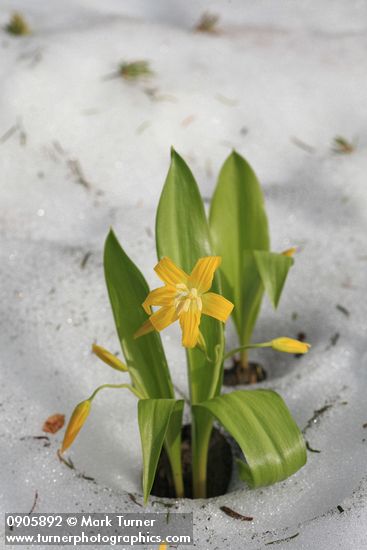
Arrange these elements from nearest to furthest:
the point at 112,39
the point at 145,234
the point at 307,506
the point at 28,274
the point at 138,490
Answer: the point at 307,506 → the point at 138,490 → the point at 28,274 → the point at 145,234 → the point at 112,39

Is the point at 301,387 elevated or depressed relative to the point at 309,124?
depressed

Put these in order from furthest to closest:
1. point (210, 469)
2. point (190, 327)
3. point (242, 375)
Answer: point (242, 375) < point (210, 469) < point (190, 327)

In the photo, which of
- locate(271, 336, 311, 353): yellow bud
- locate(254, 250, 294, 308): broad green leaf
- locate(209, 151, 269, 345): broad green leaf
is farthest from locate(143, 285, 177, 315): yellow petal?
locate(209, 151, 269, 345): broad green leaf

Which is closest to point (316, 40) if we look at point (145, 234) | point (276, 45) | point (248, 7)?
point (276, 45)

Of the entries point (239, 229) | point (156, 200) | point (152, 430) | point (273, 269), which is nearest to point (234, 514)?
point (152, 430)

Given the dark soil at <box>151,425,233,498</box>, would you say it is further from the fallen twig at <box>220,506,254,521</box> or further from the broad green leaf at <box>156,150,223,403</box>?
the broad green leaf at <box>156,150,223,403</box>

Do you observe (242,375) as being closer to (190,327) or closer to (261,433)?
(261,433)

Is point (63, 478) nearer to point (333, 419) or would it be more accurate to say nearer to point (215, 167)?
point (333, 419)
